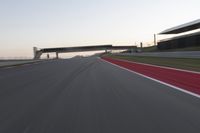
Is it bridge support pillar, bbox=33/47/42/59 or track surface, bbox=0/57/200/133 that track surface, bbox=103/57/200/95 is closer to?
track surface, bbox=0/57/200/133

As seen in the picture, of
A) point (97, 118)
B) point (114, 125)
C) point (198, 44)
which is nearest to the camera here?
point (114, 125)

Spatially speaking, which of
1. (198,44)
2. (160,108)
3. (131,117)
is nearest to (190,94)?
(160,108)

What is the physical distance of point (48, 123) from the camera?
679 centimetres

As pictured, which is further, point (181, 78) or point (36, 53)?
point (36, 53)

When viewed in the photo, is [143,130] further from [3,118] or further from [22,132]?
[3,118]

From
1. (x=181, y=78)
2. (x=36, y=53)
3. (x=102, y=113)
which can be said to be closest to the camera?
(x=102, y=113)

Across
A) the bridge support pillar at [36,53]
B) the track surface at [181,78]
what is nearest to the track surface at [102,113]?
the track surface at [181,78]

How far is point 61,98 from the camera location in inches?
406

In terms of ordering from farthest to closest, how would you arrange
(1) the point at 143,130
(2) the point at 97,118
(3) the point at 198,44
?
1. (3) the point at 198,44
2. (2) the point at 97,118
3. (1) the point at 143,130

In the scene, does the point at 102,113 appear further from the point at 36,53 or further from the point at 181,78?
the point at 36,53

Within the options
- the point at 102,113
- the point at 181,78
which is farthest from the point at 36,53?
the point at 102,113

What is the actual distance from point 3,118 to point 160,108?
3.53 meters

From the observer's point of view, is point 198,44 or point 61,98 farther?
point 198,44

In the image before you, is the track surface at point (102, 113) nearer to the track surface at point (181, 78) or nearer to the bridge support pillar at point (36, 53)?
the track surface at point (181, 78)
